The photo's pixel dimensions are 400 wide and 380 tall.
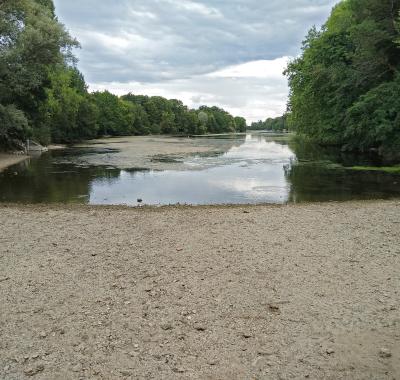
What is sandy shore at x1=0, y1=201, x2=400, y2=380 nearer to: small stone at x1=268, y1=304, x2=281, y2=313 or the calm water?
small stone at x1=268, y1=304, x2=281, y2=313

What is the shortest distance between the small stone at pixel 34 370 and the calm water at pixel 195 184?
11026 mm

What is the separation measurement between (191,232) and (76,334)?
16.2 feet

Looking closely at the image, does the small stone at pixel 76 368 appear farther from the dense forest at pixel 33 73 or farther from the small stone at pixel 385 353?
the dense forest at pixel 33 73

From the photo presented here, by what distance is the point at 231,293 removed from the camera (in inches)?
247

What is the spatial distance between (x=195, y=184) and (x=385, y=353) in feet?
51.1

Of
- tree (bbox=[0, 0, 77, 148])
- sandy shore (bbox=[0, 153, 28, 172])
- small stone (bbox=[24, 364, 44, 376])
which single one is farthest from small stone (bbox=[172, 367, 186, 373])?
tree (bbox=[0, 0, 77, 148])

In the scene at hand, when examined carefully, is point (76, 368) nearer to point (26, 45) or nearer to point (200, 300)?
point (200, 300)

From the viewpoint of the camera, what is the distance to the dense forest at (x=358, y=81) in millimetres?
25875

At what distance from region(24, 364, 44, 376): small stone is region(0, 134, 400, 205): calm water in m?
11.0

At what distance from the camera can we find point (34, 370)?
14.3 ft

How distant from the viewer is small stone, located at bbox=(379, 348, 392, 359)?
A: 454 centimetres

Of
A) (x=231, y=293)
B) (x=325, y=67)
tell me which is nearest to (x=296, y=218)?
(x=231, y=293)

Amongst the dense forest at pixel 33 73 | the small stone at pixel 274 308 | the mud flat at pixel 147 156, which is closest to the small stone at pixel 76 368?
the small stone at pixel 274 308

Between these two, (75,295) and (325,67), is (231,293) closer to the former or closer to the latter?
(75,295)
